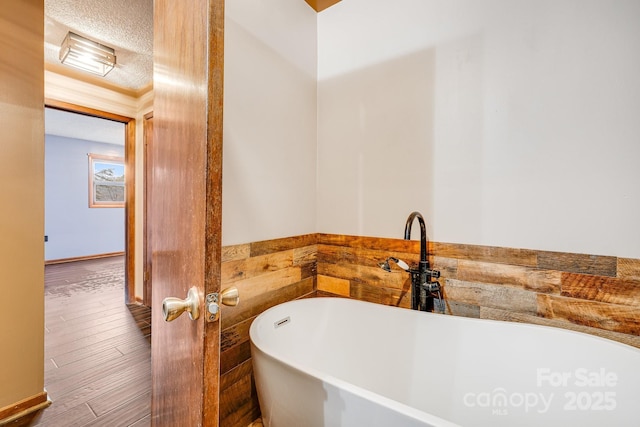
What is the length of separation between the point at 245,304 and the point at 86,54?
8.07 feet

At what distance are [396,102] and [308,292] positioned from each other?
1404 millimetres

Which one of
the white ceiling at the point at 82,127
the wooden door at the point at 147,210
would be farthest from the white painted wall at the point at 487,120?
the white ceiling at the point at 82,127

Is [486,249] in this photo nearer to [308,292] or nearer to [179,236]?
[308,292]

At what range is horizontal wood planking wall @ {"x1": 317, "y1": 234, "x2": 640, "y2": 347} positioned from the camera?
3.84 ft

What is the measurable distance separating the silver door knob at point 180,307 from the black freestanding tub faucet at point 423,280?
3.62 feet

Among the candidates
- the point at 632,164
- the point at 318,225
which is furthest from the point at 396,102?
the point at 632,164

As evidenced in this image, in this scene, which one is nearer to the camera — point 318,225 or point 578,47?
point 578,47

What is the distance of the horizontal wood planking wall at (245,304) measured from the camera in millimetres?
1349

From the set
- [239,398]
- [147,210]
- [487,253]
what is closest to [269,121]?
[487,253]

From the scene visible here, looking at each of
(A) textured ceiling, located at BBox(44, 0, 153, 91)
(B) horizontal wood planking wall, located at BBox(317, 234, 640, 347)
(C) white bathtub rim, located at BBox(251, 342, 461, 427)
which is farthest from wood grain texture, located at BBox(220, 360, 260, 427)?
(A) textured ceiling, located at BBox(44, 0, 153, 91)

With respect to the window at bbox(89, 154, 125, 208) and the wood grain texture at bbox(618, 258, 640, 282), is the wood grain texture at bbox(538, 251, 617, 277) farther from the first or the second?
the window at bbox(89, 154, 125, 208)

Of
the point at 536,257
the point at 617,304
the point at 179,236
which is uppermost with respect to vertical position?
the point at 179,236

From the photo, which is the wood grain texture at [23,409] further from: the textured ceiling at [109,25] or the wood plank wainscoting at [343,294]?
the textured ceiling at [109,25]

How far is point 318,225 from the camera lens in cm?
205
